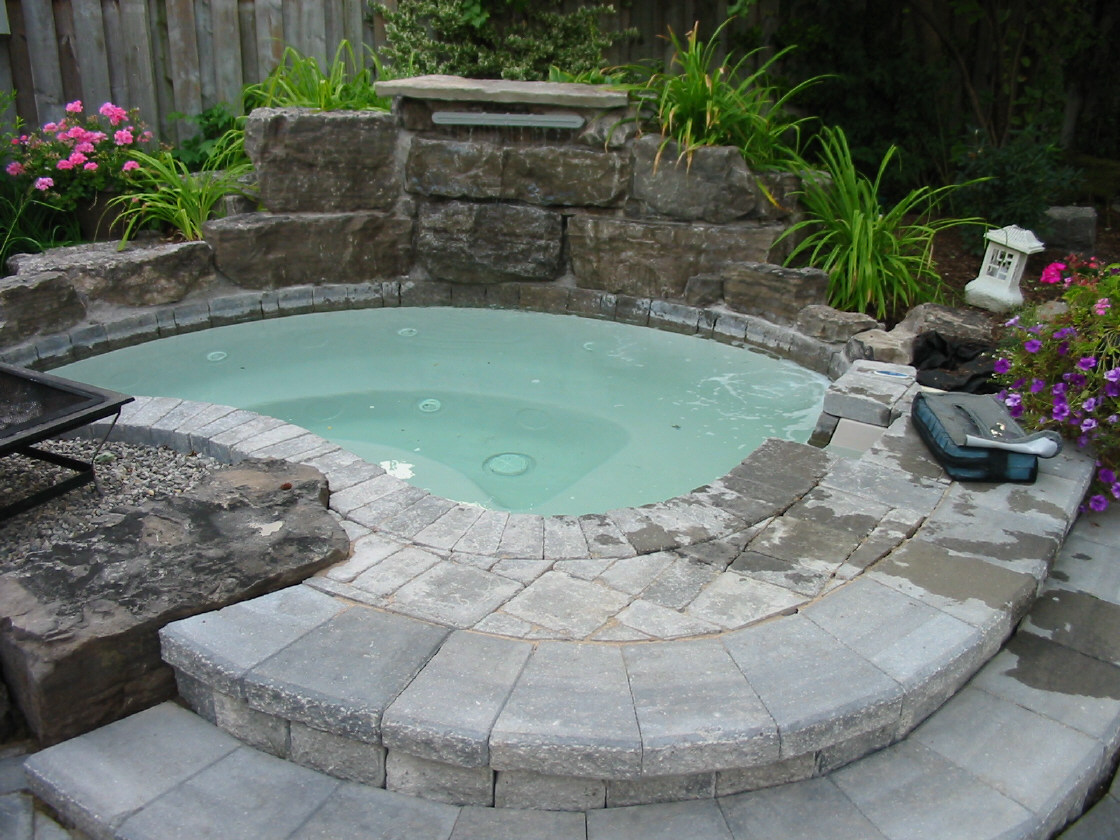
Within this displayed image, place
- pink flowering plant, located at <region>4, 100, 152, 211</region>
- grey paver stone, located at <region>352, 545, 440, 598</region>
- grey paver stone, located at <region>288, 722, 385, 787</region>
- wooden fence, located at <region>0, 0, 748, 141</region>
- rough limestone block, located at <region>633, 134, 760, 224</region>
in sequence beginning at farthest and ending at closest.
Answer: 1. wooden fence, located at <region>0, 0, 748, 141</region>
2. pink flowering plant, located at <region>4, 100, 152, 211</region>
3. rough limestone block, located at <region>633, 134, 760, 224</region>
4. grey paver stone, located at <region>352, 545, 440, 598</region>
5. grey paver stone, located at <region>288, 722, 385, 787</region>

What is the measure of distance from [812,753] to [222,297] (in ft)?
12.7

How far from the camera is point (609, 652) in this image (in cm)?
203

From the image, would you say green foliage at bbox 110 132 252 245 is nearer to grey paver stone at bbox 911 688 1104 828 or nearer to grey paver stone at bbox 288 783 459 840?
grey paver stone at bbox 288 783 459 840

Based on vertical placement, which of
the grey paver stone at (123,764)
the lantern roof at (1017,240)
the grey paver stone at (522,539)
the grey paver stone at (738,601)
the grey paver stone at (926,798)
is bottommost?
the grey paver stone at (123,764)

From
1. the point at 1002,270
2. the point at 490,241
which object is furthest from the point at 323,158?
the point at 1002,270

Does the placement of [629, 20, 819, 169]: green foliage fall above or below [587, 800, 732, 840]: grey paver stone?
above

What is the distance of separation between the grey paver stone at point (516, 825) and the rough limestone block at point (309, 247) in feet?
11.6

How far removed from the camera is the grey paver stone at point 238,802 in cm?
178

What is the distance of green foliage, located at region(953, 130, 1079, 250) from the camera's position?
4738 mm

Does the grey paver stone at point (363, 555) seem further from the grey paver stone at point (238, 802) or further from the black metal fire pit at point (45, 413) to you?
the black metal fire pit at point (45, 413)

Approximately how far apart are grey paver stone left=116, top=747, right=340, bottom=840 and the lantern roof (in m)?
3.66

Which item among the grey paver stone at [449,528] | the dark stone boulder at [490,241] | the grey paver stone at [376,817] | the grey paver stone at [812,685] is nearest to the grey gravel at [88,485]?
the grey paver stone at [449,528]

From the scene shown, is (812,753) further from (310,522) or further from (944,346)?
(944,346)

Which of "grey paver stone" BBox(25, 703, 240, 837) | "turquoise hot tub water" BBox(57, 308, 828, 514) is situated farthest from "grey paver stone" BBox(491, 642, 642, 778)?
"turquoise hot tub water" BBox(57, 308, 828, 514)
